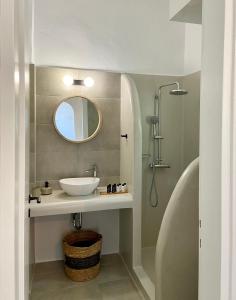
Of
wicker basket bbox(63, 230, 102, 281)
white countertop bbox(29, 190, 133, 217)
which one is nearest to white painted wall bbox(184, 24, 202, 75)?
white countertop bbox(29, 190, 133, 217)

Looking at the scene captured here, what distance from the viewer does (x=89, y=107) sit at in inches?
112

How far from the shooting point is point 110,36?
9.68 feet

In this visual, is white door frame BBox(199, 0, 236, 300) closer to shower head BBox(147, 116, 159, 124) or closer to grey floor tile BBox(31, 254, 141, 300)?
grey floor tile BBox(31, 254, 141, 300)

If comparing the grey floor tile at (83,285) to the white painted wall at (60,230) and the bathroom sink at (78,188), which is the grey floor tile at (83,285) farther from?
the bathroom sink at (78,188)

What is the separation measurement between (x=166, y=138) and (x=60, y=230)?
167 centimetres

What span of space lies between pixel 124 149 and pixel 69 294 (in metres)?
1.52

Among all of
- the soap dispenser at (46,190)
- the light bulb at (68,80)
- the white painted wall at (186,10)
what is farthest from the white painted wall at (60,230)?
the white painted wall at (186,10)

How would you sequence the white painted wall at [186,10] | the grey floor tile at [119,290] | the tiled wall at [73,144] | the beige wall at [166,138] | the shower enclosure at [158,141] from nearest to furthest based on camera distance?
1. the white painted wall at [186,10]
2. the grey floor tile at [119,290]
3. the tiled wall at [73,144]
4. the shower enclosure at [158,141]
5. the beige wall at [166,138]

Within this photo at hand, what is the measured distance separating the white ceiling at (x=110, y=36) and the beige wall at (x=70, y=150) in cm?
20

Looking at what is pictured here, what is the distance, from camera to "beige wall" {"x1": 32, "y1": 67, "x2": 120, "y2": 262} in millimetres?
2723

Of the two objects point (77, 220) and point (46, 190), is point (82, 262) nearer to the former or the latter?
point (77, 220)

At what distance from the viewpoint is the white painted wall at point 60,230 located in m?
2.80
